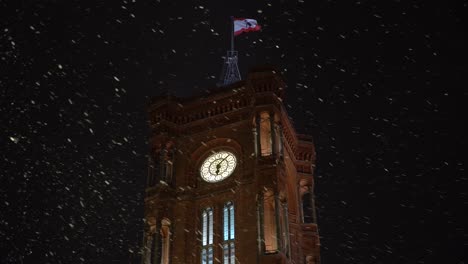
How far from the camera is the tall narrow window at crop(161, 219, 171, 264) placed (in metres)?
60.8

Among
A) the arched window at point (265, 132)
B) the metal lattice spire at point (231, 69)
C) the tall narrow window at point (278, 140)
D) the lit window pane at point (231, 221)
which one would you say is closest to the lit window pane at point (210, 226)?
the lit window pane at point (231, 221)

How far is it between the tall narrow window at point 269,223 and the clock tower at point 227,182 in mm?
77

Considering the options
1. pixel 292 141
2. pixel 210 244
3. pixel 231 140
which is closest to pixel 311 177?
pixel 292 141

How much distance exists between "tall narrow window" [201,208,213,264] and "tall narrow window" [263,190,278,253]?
4977 mm

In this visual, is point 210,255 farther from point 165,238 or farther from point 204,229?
point 165,238

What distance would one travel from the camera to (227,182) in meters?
63.2

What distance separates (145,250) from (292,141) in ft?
59.6

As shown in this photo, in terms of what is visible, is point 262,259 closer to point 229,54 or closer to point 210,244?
point 210,244

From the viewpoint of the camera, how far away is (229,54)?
77.7 metres

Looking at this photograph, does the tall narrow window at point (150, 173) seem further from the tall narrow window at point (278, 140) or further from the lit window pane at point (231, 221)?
the tall narrow window at point (278, 140)

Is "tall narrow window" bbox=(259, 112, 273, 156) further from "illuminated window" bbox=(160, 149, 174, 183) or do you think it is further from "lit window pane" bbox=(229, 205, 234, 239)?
"illuminated window" bbox=(160, 149, 174, 183)

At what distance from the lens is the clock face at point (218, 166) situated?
210ft

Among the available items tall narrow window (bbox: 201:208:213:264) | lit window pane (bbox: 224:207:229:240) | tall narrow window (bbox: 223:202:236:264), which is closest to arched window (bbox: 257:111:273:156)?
tall narrow window (bbox: 223:202:236:264)

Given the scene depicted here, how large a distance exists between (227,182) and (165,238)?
266 inches
